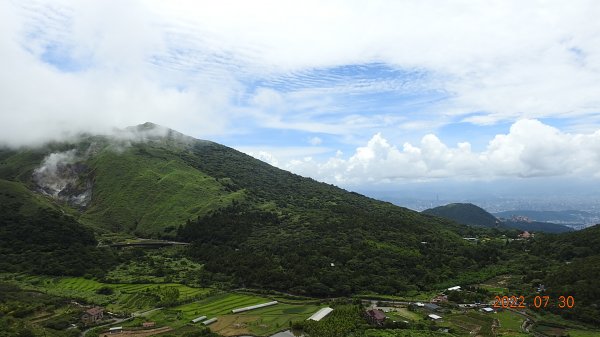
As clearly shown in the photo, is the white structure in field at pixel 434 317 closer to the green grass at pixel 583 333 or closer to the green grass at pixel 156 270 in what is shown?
the green grass at pixel 583 333

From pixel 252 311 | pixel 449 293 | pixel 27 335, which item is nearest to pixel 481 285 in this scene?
pixel 449 293

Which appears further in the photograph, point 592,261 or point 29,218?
point 29,218

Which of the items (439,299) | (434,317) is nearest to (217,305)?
(434,317)

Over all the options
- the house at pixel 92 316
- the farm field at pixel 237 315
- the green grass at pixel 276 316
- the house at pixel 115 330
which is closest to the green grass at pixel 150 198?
the farm field at pixel 237 315

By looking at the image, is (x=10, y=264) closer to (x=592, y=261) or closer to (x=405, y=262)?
(x=405, y=262)

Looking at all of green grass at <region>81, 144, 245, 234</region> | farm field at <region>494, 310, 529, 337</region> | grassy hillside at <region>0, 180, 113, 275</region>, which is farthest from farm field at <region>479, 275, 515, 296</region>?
green grass at <region>81, 144, 245, 234</region>

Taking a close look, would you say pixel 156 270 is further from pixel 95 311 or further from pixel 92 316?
pixel 92 316

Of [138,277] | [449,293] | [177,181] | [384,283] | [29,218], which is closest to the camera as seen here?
[449,293]
